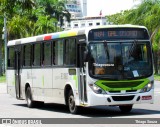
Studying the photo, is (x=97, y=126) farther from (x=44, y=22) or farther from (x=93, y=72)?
(x=44, y=22)

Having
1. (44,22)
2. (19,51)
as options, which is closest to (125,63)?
(19,51)

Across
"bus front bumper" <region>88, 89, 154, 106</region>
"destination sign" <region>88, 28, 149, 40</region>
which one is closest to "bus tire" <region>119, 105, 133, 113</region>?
"bus front bumper" <region>88, 89, 154, 106</region>

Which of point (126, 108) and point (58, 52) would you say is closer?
point (126, 108)

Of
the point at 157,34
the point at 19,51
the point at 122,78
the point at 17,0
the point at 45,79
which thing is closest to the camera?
the point at 17,0

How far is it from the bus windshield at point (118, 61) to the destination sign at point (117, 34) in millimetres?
223

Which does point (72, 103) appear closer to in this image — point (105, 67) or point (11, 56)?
point (105, 67)

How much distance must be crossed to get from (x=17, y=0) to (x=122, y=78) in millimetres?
5031

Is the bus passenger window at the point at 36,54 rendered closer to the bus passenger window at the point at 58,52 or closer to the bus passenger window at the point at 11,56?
the bus passenger window at the point at 58,52

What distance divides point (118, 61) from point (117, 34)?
3.00ft

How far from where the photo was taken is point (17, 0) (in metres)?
14.4

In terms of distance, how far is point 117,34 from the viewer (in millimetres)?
18484

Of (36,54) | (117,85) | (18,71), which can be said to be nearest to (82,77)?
(117,85)

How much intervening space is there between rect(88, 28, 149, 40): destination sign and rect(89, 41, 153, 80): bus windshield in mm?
223

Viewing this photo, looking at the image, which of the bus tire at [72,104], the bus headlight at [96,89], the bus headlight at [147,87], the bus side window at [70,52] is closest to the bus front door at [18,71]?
the bus side window at [70,52]
